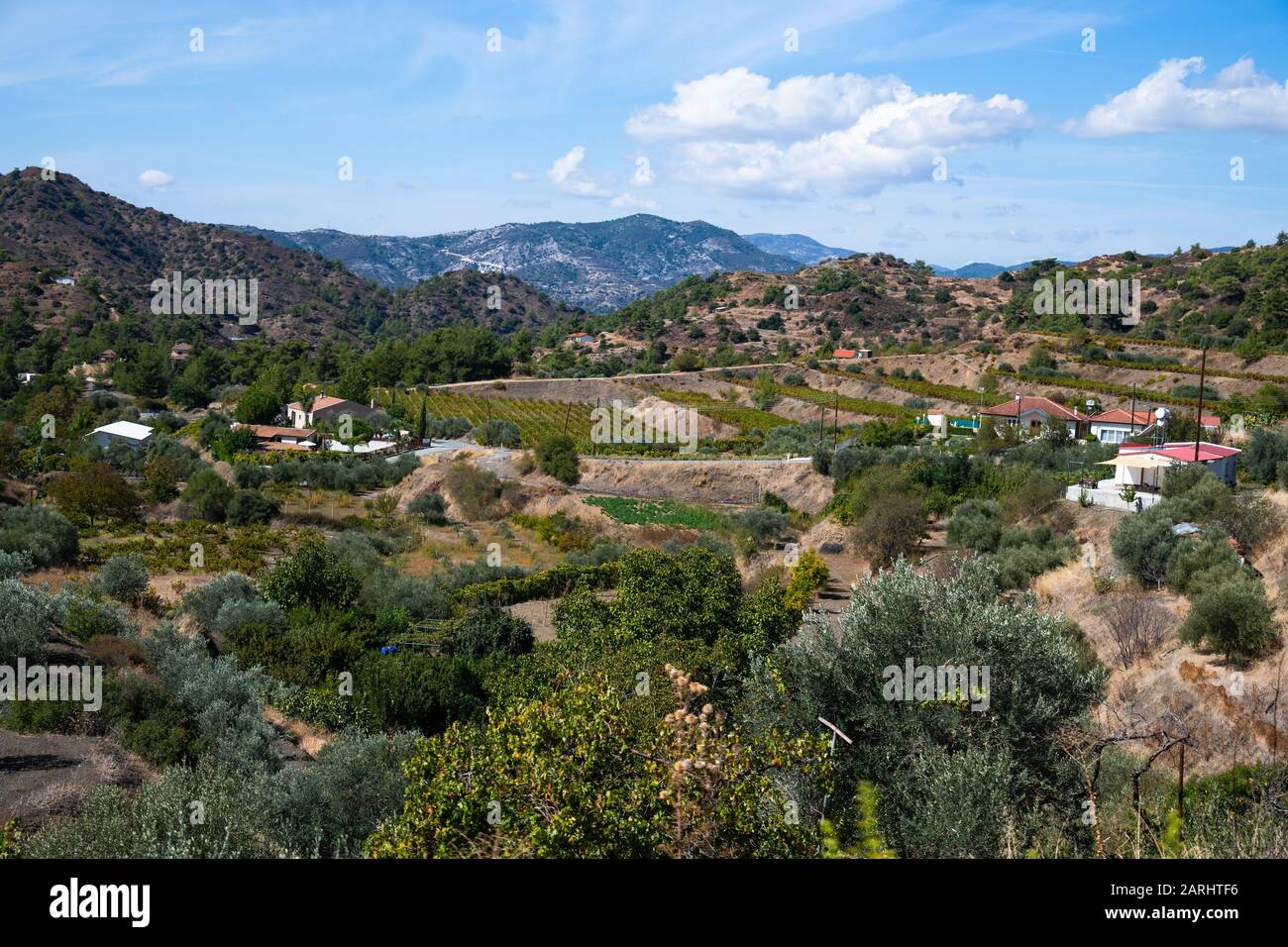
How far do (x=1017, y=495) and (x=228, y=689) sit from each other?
23838 millimetres

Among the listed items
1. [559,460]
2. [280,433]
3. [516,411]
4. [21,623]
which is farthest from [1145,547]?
[516,411]

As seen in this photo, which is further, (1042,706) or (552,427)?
(552,427)

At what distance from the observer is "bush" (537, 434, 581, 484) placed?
1799 inches

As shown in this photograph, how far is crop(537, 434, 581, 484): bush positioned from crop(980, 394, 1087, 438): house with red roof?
20257 mm

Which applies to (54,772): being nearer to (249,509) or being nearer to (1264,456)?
(249,509)

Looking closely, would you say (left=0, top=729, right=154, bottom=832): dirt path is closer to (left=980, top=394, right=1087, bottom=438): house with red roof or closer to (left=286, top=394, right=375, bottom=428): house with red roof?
(left=980, top=394, right=1087, bottom=438): house with red roof

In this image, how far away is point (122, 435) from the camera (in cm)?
5275

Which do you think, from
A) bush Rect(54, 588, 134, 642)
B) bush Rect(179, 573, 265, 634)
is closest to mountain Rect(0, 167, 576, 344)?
bush Rect(179, 573, 265, 634)

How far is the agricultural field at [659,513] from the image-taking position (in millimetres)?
38656

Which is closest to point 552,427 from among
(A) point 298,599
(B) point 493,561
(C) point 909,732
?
(B) point 493,561

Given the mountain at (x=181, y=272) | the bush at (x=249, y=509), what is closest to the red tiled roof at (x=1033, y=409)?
the bush at (x=249, y=509)

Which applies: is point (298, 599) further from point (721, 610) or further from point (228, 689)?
point (721, 610)

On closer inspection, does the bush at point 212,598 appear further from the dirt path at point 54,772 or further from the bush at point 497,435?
the bush at point 497,435
